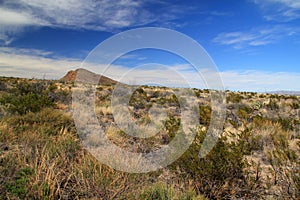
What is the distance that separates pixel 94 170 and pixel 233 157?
7.89 ft

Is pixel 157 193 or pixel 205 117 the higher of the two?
pixel 205 117

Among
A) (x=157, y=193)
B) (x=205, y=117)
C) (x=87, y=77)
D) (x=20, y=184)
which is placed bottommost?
(x=157, y=193)

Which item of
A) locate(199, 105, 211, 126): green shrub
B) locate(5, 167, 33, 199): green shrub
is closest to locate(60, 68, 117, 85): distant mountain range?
locate(199, 105, 211, 126): green shrub

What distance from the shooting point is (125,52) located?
6.42m

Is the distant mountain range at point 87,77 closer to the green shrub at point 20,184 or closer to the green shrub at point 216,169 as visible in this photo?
the green shrub at point 20,184

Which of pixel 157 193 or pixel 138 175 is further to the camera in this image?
pixel 138 175

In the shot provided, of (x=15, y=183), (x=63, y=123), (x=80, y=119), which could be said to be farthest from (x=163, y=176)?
(x=80, y=119)

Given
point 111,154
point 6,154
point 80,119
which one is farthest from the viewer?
point 80,119

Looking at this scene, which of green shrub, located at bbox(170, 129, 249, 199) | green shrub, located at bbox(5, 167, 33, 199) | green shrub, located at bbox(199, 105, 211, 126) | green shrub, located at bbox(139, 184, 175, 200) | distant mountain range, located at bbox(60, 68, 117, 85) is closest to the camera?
green shrub, located at bbox(5, 167, 33, 199)

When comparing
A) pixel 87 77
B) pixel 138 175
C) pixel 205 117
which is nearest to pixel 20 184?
pixel 138 175

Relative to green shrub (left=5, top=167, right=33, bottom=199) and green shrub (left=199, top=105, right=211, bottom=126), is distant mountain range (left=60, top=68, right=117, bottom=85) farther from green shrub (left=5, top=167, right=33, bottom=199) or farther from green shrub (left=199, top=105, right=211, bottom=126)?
green shrub (left=5, top=167, right=33, bottom=199)

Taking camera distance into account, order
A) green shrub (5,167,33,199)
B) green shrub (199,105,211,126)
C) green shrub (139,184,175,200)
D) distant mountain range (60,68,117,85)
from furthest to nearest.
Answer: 1. distant mountain range (60,68,117,85)
2. green shrub (199,105,211,126)
3. green shrub (139,184,175,200)
4. green shrub (5,167,33,199)

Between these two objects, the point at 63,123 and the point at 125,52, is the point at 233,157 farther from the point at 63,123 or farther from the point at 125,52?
the point at 63,123

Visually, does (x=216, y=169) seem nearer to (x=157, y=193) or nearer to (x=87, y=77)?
(x=157, y=193)
